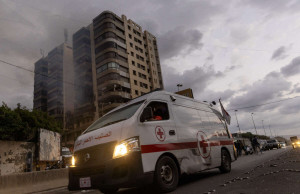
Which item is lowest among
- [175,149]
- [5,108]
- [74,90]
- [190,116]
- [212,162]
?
[212,162]

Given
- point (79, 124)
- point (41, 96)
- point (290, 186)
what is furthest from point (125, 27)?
point (290, 186)

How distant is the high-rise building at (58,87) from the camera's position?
5825 centimetres

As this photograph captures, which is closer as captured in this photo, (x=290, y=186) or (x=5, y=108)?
(x=290, y=186)

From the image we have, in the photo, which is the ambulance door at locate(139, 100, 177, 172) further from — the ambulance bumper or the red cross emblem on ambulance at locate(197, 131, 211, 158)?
the red cross emblem on ambulance at locate(197, 131, 211, 158)

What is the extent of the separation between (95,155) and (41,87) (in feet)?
240

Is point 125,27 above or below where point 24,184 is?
above

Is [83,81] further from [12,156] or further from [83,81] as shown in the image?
[12,156]

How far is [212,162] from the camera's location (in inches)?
236

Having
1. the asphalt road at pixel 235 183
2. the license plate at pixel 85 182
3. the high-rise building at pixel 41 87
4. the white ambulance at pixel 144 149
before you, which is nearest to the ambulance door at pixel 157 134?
the white ambulance at pixel 144 149

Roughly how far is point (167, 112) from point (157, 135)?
84 centimetres

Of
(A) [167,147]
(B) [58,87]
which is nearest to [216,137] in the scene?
(A) [167,147]

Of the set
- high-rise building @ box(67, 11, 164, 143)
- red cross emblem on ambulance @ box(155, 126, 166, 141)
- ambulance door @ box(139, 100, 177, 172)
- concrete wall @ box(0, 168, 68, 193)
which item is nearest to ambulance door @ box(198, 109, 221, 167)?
ambulance door @ box(139, 100, 177, 172)

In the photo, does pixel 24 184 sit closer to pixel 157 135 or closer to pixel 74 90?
pixel 157 135

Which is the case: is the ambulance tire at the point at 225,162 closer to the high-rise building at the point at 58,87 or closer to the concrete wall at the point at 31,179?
the concrete wall at the point at 31,179
